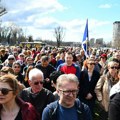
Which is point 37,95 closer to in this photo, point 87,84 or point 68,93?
point 68,93

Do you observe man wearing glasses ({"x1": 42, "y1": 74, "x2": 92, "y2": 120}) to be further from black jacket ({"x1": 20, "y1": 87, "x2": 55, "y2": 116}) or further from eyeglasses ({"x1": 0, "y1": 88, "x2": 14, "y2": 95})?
black jacket ({"x1": 20, "y1": 87, "x2": 55, "y2": 116})

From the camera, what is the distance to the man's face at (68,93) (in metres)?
3.01

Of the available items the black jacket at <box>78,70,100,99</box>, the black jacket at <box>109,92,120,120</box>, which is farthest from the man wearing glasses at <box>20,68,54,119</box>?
the black jacket at <box>78,70,100,99</box>

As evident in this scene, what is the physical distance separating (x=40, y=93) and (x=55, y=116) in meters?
1.40

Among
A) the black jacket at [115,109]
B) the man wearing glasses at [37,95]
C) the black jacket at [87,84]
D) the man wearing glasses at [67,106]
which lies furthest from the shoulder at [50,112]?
the black jacket at [87,84]

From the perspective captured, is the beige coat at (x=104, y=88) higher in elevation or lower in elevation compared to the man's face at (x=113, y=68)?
lower

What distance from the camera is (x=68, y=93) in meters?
3.01

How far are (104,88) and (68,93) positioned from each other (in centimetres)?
327

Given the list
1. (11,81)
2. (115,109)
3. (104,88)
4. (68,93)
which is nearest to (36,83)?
(11,81)

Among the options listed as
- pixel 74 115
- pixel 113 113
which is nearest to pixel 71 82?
pixel 74 115

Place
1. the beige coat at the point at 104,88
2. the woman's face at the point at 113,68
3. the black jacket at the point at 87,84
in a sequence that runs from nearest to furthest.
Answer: the woman's face at the point at 113,68 < the beige coat at the point at 104,88 < the black jacket at the point at 87,84

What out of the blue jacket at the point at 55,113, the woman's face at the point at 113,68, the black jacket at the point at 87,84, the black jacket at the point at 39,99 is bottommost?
the black jacket at the point at 87,84

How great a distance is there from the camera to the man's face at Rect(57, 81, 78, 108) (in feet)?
9.89

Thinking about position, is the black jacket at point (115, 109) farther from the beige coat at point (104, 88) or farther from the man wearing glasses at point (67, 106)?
the beige coat at point (104, 88)
